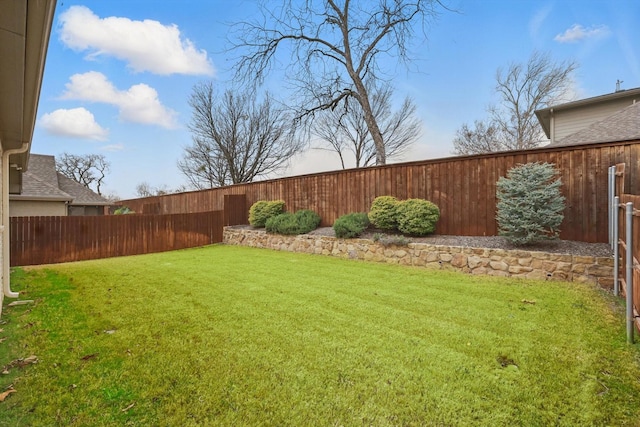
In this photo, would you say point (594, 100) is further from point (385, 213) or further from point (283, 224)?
point (283, 224)

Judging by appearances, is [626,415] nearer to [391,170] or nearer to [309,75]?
[391,170]

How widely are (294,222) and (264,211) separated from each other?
6.28 ft

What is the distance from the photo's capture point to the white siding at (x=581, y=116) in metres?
11.8

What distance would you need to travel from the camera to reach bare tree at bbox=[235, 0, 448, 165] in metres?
11.5

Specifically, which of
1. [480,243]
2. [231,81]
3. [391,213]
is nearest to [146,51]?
[231,81]

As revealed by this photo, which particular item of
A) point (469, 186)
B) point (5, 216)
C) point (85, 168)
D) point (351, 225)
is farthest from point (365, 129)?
point (85, 168)

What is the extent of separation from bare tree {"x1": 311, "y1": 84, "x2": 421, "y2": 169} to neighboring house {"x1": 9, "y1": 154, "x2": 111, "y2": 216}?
1329 cm

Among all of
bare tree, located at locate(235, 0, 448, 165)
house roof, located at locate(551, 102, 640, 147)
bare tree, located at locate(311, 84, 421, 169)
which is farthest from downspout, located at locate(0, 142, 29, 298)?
bare tree, located at locate(311, 84, 421, 169)

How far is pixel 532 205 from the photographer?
17.8 ft

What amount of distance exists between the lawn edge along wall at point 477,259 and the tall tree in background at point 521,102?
17.0 meters

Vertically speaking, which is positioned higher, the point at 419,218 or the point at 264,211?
the point at 264,211

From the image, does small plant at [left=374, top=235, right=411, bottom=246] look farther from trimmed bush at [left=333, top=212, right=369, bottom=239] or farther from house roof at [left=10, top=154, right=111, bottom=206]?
house roof at [left=10, top=154, right=111, bottom=206]

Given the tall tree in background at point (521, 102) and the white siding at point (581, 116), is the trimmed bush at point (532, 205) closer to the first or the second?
the white siding at point (581, 116)

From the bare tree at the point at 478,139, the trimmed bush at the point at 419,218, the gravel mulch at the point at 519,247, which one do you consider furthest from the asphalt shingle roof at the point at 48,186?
the bare tree at the point at 478,139
